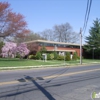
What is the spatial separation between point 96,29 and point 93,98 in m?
60.8

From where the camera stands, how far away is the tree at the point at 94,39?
63.9m

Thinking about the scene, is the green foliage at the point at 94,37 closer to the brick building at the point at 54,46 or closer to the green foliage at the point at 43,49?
the brick building at the point at 54,46

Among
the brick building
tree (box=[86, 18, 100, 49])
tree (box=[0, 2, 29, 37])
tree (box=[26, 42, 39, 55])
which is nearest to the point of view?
tree (box=[0, 2, 29, 37])

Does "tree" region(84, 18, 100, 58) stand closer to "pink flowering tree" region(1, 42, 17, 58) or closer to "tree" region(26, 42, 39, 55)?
"tree" region(26, 42, 39, 55)

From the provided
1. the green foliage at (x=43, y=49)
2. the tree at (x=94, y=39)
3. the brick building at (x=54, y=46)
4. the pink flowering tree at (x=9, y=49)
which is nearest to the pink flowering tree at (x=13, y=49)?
the pink flowering tree at (x=9, y=49)

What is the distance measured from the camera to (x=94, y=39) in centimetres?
6450

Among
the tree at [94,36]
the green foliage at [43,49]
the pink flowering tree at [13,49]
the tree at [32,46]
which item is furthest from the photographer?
the tree at [94,36]

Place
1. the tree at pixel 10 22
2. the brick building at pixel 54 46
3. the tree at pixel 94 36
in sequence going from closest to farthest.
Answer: the tree at pixel 10 22
the brick building at pixel 54 46
the tree at pixel 94 36

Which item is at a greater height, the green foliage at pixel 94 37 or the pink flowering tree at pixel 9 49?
the green foliage at pixel 94 37

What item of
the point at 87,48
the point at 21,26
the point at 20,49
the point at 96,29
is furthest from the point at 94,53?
the point at 21,26

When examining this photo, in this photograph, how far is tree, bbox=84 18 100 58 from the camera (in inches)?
2514

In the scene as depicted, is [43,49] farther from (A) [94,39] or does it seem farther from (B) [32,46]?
(A) [94,39]

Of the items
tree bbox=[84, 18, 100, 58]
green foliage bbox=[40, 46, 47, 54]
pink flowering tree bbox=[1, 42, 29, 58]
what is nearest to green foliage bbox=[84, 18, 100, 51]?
tree bbox=[84, 18, 100, 58]

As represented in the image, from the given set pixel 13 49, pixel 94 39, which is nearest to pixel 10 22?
pixel 13 49
